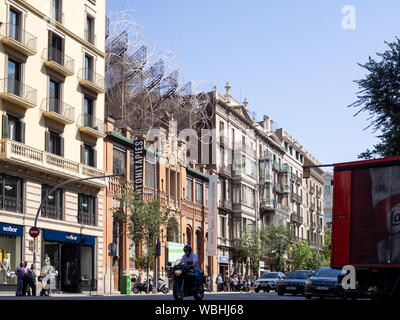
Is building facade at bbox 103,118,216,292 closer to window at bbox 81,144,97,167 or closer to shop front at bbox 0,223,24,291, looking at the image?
window at bbox 81,144,97,167

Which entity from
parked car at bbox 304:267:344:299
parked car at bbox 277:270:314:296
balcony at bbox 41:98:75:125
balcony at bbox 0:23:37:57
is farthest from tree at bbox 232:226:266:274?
parked car at bbox 304:267:344:299

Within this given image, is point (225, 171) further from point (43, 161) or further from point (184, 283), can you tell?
point (184, 283)

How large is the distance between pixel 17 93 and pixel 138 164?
15.0m

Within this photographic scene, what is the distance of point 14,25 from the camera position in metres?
37.3

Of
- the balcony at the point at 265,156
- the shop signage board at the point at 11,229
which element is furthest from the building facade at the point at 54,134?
the balcony at the point at 265,156

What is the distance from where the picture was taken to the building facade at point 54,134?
35.9 metres

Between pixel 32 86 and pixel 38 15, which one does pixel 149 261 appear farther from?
pixel 38 15

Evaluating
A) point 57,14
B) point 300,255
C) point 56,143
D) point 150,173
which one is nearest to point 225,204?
point 150,173

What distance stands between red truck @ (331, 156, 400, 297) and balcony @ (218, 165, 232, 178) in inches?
2094

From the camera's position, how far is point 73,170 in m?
40.9

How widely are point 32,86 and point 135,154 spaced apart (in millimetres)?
13248

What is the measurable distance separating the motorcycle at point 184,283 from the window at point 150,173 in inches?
1303

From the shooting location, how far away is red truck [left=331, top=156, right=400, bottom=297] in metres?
15.7

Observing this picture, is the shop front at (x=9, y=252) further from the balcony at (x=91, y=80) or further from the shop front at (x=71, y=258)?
the balcony at (x=91, y=80)
